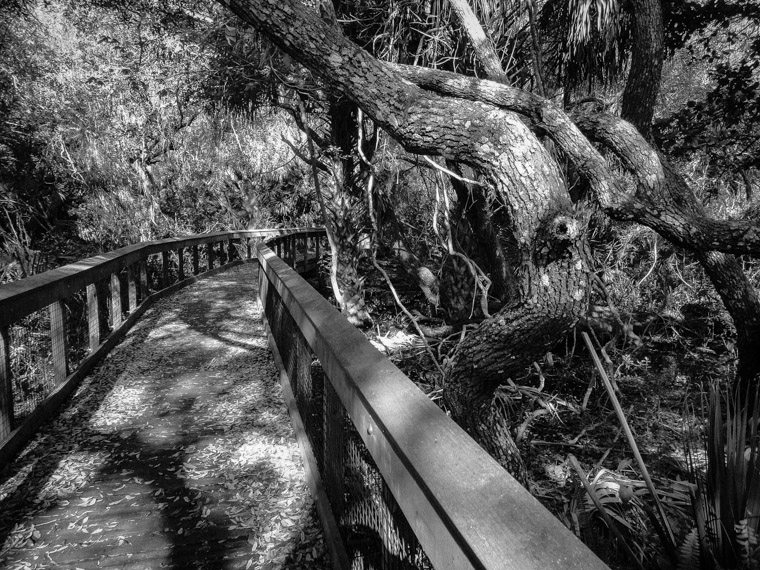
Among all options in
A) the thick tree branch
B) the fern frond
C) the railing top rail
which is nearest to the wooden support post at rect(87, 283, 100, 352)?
the railing top rail

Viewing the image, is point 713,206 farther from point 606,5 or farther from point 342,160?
point 342,160

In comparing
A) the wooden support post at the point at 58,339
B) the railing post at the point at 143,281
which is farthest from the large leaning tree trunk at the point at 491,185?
the railing post at the point at 143,281

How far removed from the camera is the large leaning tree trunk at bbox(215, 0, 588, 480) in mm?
3381

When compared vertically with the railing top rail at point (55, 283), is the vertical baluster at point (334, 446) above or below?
below

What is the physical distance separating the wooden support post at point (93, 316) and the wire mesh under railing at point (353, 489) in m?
2.70

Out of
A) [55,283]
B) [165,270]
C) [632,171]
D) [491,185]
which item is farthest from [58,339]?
[165,270]

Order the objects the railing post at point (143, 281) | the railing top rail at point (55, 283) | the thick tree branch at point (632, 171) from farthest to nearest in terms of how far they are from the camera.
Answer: the railing post at point (143, 281) → the thick tree branch at point (632, 171) → the railing top rail at point (55, 283)

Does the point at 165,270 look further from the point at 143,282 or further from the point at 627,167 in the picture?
the point at 627,167

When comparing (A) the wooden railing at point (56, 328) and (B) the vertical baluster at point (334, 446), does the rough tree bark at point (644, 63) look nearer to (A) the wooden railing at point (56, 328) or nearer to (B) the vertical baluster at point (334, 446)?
(B) the vertical baluster at point (334, 446)

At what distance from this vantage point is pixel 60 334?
4348 mm

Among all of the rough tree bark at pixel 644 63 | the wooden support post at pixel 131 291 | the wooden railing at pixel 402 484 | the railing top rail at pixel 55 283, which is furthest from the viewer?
the wooden support post at pixel 131 291

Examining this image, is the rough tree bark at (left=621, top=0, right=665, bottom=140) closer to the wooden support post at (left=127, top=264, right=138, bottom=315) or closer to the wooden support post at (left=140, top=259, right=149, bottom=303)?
the wooden support post at (left=127, top=264, right=138, bottom=315)

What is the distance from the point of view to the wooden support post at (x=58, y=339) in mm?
4250

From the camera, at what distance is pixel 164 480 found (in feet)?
10.7
